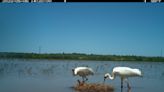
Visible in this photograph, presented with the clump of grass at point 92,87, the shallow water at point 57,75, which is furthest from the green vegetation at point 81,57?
A: the clump of grass at point 92,87

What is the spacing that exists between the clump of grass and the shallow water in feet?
0.14

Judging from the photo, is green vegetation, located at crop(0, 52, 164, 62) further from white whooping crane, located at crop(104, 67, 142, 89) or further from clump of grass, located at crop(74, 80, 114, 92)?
clump of grass, located at crop(74, 80, 114, 92)

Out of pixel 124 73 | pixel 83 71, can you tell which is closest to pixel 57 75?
pixel 83 71

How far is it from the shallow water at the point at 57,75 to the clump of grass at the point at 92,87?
0.04 metres

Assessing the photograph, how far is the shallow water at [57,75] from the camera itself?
456 centimetres

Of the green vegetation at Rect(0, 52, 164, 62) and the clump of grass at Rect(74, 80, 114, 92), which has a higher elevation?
the green vegetation at Rect(0, 52, 164, 62)

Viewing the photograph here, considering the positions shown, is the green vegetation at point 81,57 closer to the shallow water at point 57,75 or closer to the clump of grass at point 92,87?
the shallow water at point 57,75

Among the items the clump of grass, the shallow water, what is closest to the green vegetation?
the shallow water

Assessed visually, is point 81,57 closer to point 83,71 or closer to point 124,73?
point 83,71

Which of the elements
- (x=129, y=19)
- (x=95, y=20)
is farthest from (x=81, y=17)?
(x=129, y=19)

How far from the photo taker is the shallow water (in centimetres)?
456

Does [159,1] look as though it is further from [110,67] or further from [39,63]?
[39,63]

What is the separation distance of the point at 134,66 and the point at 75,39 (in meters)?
0.68

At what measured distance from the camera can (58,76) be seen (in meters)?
4.81
